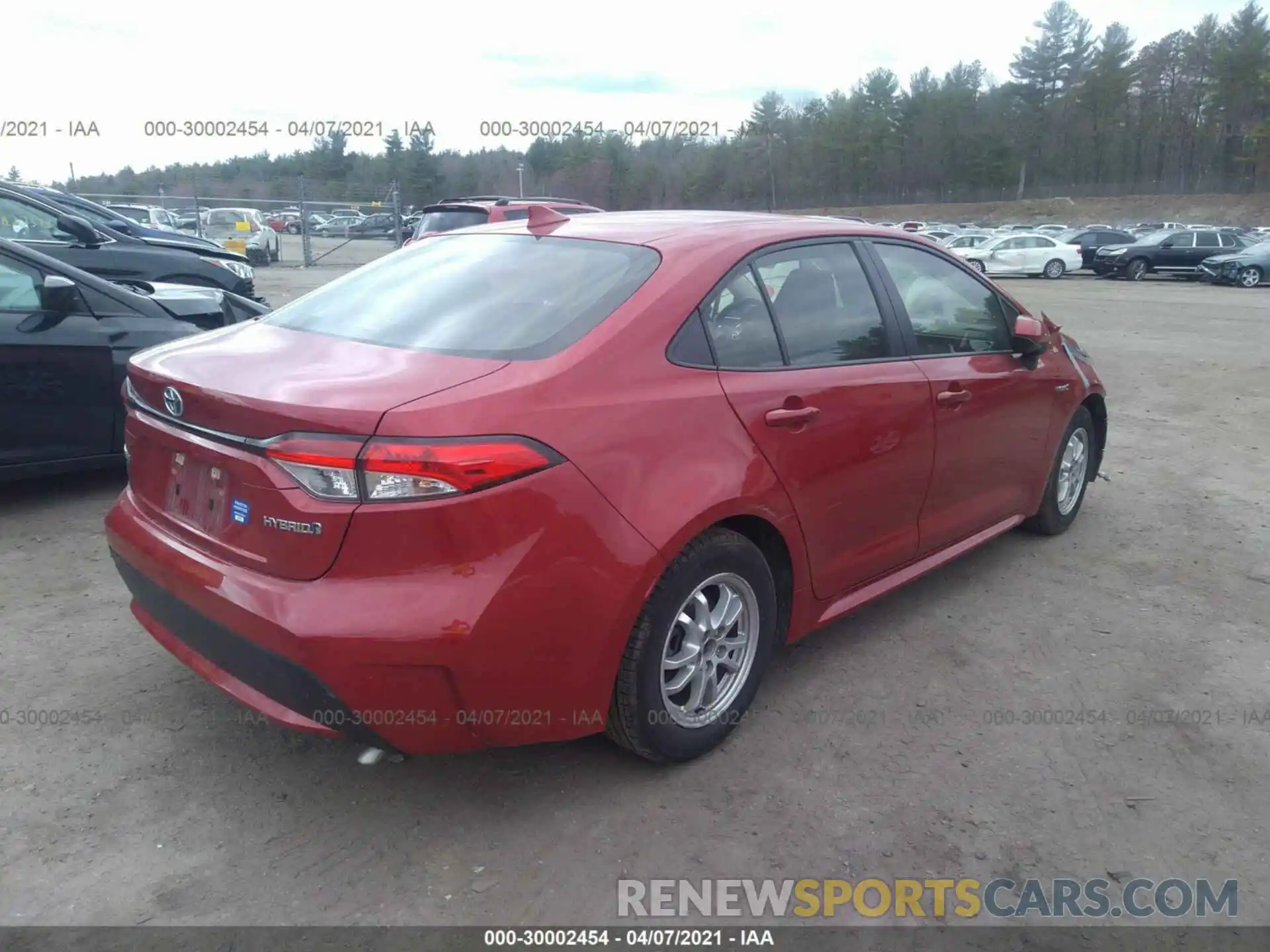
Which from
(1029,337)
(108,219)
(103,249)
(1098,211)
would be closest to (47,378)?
(1029,337)

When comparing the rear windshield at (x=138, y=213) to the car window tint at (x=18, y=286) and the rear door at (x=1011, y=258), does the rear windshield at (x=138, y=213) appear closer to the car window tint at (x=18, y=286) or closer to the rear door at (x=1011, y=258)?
the car window tint at (x=18, y=286)

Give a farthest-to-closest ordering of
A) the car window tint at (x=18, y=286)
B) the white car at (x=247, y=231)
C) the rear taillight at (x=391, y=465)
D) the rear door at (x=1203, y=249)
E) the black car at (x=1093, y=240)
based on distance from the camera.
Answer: the black car at (x=1093, y=240)
the rear door at (x=1203, y=249)
the white car at (x=247, y=231)
the car window tint at (x=18, y=286)
the rear taillight at (x=391, y=465)

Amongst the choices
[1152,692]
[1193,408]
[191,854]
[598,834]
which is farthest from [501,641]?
[1193,408]

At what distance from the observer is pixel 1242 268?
1006 inches

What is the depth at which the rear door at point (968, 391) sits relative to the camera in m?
3.87

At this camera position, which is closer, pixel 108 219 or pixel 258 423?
pixel 258 423

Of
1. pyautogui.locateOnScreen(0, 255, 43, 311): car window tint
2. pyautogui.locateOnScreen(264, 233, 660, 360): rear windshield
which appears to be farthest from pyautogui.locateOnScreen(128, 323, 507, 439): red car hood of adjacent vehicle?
pyautogui.locateOnScreen(0, 255, 43, 311): car window tint

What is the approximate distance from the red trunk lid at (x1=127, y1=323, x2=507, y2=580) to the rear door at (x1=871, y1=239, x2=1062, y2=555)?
1992 millimetres

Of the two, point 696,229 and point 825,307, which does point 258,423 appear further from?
point 825,307

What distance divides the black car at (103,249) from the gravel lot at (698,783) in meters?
5.10

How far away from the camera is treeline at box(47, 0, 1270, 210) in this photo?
6512 centimetres

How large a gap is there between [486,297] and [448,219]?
427 inches

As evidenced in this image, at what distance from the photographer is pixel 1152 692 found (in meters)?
3.59

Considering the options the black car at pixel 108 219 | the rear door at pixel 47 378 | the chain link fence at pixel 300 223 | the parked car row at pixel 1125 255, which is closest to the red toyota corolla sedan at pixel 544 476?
the rear door at pixel 47 378
